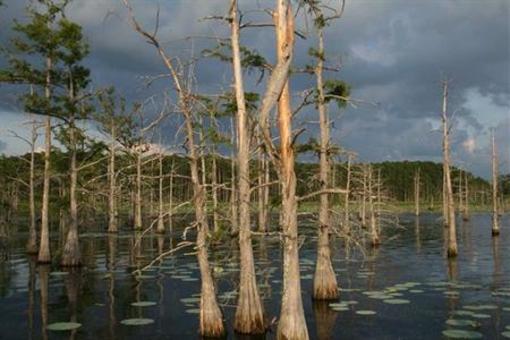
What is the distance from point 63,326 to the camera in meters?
16.1

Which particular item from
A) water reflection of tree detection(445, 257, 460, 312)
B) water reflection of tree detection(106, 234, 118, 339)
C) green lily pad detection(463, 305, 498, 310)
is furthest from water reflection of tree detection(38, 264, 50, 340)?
green lily pad detection(463, 305, 498, 310)

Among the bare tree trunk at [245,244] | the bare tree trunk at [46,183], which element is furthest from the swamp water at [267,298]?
the bare tree trunk at [46,183]

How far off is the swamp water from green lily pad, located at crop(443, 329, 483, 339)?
0.03 meters

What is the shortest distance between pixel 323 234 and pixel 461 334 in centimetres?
571

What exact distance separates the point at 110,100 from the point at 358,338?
45045 mm

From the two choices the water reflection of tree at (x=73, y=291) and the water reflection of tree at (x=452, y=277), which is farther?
the water reflection of tree at (x=452, y=277)

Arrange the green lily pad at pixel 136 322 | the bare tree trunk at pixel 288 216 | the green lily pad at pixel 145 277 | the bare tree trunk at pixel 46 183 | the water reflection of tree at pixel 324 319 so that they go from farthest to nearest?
the bare tree trunk at pixel 46 183, the green lily pad at pixel 145 277, the green lily pad at pixel 136 322, the water reflection of tree at pixel 324 319, the bare tree trunk at pixel 288 216

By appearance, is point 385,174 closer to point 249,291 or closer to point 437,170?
point 437,170

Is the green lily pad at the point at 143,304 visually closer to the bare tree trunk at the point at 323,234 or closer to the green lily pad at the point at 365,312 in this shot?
the bare tree trunk at the point at 323,234

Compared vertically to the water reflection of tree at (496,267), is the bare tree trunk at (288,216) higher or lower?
higher

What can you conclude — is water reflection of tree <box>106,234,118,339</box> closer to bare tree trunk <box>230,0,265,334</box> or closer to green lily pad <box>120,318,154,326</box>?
green lily pad <box>120,318,154,326</box>

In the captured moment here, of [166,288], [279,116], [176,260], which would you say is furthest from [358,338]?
[176,260]

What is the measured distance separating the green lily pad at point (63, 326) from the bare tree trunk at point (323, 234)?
7.90 metres

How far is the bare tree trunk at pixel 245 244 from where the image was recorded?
1378cm
